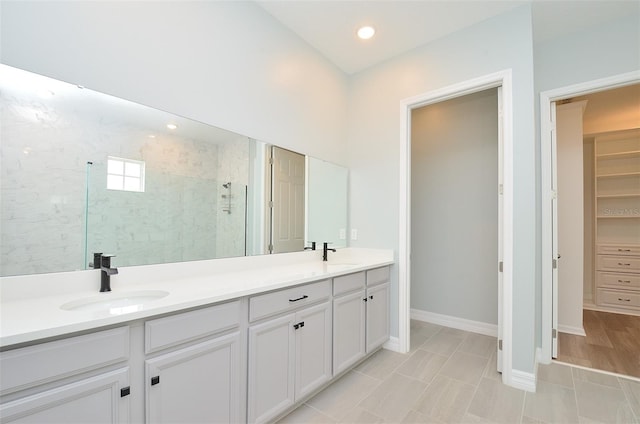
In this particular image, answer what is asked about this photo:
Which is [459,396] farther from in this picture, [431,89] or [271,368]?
[431,89]

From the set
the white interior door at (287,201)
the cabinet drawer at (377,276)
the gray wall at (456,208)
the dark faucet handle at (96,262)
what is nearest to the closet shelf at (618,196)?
the gray wall at (456,208)

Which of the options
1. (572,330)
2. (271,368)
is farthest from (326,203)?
(572,330)

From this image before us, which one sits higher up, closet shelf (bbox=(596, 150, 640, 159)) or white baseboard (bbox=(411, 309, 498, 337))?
closet shelf (bbox=(596, 150, 640, 159))

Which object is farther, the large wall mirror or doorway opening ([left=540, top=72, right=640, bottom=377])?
doorway opening ([left=540, top=72, right=640, bottom=377])

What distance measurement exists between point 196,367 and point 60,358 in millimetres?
505

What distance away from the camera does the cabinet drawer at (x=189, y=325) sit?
1.13m

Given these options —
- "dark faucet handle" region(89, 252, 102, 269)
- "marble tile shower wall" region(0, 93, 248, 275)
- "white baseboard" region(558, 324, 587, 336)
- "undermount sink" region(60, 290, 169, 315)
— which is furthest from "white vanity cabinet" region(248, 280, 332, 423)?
"white baseboard" region(558, 324, 587, 336)

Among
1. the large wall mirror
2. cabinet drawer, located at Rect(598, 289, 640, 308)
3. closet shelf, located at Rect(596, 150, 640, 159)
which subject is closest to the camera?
the large wall mirror

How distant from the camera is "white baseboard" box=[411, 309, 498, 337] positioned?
Answer: 3176 mm

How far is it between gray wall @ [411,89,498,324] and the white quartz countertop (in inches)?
72.1

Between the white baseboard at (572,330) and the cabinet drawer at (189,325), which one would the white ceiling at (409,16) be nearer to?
the cabinet drawer at (189,325)

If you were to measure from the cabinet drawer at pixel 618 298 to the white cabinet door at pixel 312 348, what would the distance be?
4.59 meters

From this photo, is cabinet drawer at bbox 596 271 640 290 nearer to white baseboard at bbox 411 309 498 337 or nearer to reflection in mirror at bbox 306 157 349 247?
white baseboard at bbox 411 309 498 337

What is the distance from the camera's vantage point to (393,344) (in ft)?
9.03
